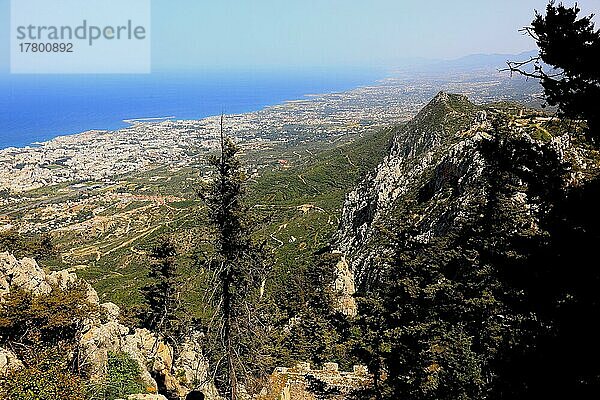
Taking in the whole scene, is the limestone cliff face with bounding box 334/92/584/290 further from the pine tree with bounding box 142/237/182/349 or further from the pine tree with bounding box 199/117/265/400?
the pine tree with bounding box 142/237/182/349

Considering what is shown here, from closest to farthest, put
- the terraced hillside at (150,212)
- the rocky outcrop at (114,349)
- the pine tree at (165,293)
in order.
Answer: the rocky outcrop at (114,349) < the pine tree at (165,293) < the terraced hillside at (150,212)

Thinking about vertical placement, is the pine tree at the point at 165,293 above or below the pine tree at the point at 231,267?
below

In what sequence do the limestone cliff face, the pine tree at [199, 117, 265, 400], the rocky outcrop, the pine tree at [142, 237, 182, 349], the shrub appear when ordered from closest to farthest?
the shrub < the pine tree at [199, 117, 265, 400] < the rocky outcrop < the pine tree at [142, 237, 182, 349] < the limestone cliff face

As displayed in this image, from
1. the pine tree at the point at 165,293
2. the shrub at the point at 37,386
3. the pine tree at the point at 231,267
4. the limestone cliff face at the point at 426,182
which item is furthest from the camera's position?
the limestone cliff face at the point at 426,182

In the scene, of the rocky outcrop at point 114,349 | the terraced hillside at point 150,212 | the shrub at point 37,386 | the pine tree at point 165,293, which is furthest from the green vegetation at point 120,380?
the terraced hillside at point 150,212

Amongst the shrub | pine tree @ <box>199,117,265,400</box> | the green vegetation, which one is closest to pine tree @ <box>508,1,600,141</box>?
pine tree @ <box>199,117,265,400</box>

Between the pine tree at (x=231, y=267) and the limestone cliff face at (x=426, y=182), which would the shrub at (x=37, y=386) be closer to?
the pine tree at (x=231, y=267)

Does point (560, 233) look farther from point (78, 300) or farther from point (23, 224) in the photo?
point (23, 224)
